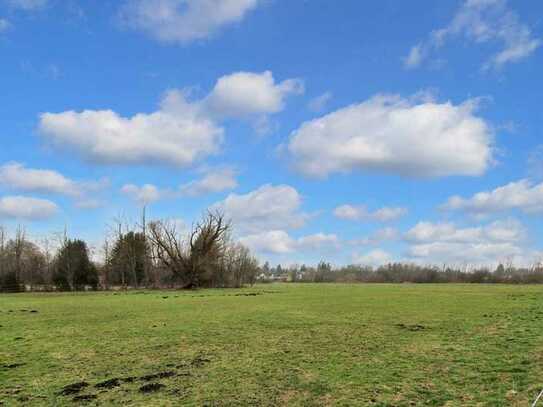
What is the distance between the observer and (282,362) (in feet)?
39.8

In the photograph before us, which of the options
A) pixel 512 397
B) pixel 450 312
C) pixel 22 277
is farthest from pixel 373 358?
pixel 22 277

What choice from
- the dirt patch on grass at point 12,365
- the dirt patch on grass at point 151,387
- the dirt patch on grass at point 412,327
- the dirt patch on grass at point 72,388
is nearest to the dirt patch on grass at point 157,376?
the dirt patch on grass at point 151,387

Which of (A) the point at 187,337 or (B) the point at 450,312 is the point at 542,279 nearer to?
(B) the point at 450,312

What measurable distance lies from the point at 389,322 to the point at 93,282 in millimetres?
64682

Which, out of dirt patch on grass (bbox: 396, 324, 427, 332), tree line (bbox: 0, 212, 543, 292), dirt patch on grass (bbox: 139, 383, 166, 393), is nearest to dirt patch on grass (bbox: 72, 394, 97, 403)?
dirt patch on grass (bbox: 139, 383, 166, 393)

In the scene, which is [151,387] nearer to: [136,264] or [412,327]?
[412,327]

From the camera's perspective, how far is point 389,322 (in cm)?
1972

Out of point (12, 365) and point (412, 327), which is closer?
point (12, 365)

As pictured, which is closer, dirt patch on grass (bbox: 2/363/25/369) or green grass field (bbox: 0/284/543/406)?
green grass field (bbox: 0/284/543/406)

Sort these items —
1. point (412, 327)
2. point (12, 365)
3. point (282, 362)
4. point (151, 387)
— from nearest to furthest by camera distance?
point (151, 387) → point (282, 362) → point (12, 365) → point (412, 327)

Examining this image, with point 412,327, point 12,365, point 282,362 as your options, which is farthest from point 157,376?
point 412,327

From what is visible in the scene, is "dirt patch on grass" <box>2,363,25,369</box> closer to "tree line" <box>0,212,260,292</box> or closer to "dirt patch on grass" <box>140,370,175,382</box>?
"dirt patch on grass" <box>140,370,175,382</box>

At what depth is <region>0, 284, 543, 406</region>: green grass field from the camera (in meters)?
9.01

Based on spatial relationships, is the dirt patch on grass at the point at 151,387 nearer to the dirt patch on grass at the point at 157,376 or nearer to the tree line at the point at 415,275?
the dirt patch on grass at the point at 157,376
